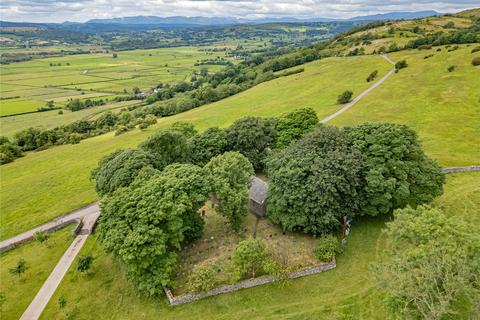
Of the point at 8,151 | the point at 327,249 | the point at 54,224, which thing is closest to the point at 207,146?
the point at 54,224

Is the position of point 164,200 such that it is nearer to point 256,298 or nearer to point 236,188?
point 236,188

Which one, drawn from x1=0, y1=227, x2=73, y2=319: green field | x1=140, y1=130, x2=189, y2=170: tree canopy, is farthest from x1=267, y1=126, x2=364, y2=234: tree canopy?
x1=0, y1=227, x2=73, y2=319: green field

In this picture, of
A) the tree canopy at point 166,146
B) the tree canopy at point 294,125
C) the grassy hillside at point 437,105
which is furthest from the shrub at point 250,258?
the grassy hillside at point 437,105

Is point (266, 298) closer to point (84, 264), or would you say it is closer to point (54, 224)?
point (84, 264)

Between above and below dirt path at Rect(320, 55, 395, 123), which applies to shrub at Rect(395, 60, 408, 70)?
above

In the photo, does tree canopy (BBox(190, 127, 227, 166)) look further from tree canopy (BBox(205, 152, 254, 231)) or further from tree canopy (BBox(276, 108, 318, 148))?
tree canopy (BBox(205, 152, 254, 231))

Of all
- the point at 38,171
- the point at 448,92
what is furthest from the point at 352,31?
the point at 38,171

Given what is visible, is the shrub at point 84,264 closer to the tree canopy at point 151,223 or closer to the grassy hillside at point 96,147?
the tree canopy at point 151,223
